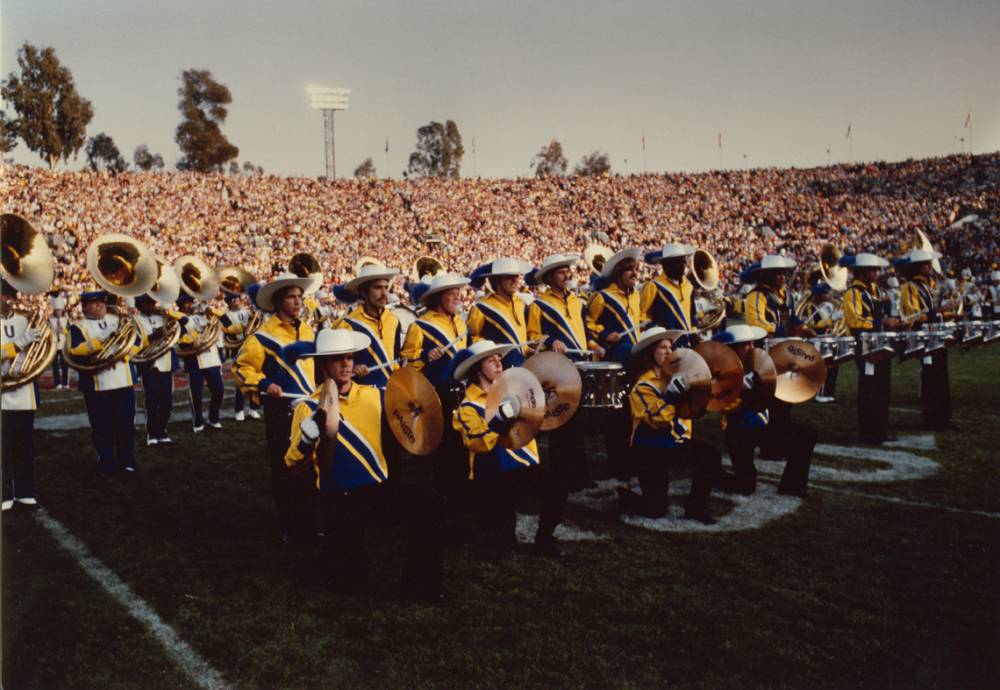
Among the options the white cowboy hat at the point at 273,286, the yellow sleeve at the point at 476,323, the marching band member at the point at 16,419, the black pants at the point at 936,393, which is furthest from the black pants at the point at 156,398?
the black pants at the point at 936,393

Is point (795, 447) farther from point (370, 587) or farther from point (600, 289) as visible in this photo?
point (370, 587)

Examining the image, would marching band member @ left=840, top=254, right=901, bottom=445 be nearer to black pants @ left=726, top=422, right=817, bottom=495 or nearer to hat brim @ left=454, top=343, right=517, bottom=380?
black pants @ left=726, top=422, right=817, bottom=495

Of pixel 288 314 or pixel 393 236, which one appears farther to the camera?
pixel 393 236

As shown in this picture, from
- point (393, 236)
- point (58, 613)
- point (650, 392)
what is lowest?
point (58, 613)

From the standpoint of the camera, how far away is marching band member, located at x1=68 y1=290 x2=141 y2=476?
7.62 meters

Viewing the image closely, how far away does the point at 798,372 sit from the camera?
672 centimetres

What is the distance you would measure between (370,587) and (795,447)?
359cm

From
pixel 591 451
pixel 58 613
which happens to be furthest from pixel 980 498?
pixel 58 613

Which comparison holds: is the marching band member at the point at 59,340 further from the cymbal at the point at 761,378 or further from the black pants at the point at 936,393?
the black pants at the point at 936,393

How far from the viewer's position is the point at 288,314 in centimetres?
586

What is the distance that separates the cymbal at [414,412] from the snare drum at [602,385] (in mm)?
2059

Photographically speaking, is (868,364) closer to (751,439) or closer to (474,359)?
(751,439)

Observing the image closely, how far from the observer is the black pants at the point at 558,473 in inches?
203

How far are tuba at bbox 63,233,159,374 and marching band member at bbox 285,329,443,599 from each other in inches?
153
